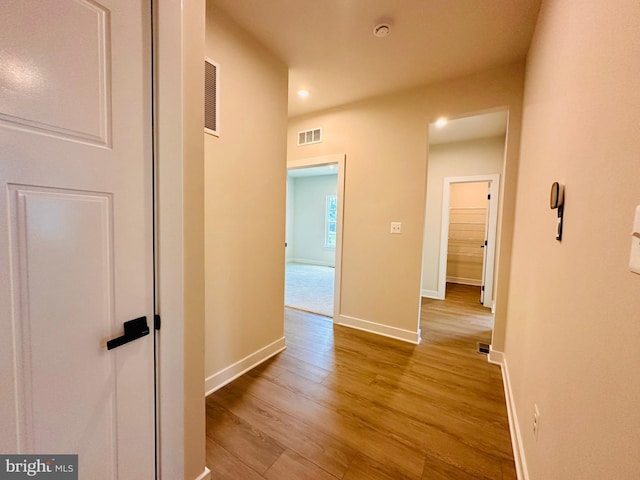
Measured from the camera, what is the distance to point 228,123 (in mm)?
1889

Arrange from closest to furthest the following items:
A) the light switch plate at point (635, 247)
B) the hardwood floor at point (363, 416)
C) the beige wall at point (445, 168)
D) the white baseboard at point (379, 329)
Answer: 1. the light switch plate at point (635, 247)
2. the hardwood floor at point (363, 416)
3. the white baseboard at point (379, 329)
4. the beige wall at point (445, 168)

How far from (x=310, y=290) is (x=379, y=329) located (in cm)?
210

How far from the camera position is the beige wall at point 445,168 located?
4.04m

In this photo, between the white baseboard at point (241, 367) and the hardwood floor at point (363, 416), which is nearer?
the hardwood floor at point (363, 416)

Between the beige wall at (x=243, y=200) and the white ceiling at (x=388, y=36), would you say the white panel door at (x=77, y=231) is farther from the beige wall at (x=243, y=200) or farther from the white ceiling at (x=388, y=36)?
the white ceiling at (x=388, y=36)

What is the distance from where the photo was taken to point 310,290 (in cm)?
486

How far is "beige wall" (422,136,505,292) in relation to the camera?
13.3 feet

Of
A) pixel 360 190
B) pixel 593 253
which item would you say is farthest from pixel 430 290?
pixel 593 253

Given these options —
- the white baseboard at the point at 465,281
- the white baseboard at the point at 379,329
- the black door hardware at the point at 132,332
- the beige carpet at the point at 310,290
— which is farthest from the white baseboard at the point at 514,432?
the white baseboard at the point at 465,281

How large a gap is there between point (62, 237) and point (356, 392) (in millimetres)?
1932

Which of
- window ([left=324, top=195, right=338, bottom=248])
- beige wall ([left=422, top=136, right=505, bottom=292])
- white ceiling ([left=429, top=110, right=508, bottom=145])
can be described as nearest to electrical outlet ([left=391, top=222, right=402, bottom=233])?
white ceiling ([left=429, top=110, right=508, bottom=145])

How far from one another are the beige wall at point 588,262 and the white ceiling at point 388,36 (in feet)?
1.92

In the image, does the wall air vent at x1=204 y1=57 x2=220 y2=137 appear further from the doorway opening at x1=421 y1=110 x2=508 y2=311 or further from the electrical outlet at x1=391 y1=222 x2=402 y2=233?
the doorway opening at x1=421 y1=110 x2=508 y2=311

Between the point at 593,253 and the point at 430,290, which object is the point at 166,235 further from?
the point at 430,290
